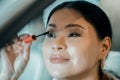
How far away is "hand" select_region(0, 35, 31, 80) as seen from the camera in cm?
60

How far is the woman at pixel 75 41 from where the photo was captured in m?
0.65

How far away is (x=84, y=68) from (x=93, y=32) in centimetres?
11

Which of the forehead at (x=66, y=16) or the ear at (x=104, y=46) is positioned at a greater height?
the forehead at (x=66, y=16)

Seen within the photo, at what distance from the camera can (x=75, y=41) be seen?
674mm

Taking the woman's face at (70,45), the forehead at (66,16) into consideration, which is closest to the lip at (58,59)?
the woman's face at (70,45)

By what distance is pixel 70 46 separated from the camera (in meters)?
0.67

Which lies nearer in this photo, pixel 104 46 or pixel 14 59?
pixel 14 59

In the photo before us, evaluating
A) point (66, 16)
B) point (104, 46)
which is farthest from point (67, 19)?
point (104, 46)

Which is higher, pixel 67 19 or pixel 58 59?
pixel 67 19

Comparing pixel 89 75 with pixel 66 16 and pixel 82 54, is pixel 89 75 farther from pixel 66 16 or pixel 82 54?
pixel 66 16

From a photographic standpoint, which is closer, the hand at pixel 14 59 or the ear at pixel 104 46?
the hand at pixel 14 59

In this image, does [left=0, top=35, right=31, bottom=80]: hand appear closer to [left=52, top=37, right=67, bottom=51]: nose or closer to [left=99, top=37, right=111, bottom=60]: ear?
[left=52, top=37, right=67, bottom=51]: nose

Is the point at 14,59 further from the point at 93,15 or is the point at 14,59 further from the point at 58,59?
the point at 93,15

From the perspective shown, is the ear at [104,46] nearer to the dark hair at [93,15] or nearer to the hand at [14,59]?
the dark hair at [93,15]
